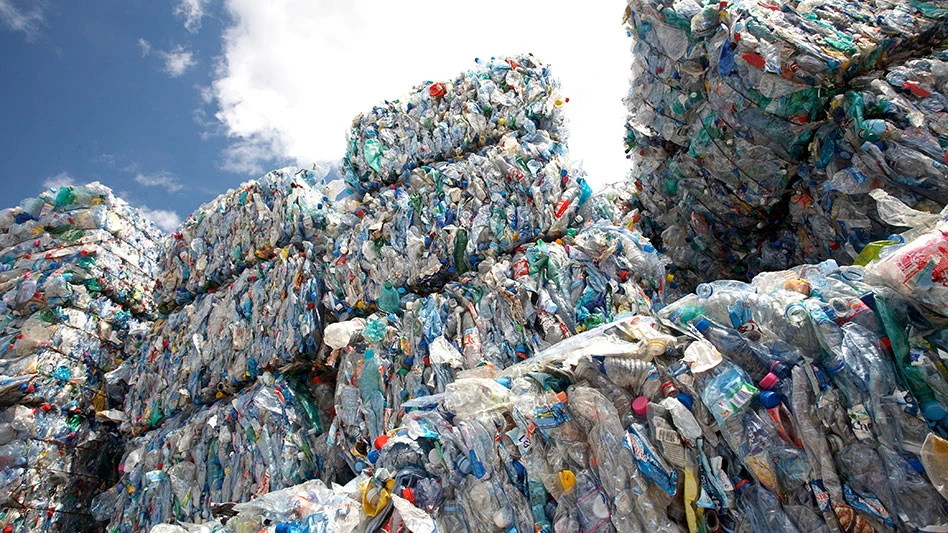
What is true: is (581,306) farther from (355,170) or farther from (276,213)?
(276,213)

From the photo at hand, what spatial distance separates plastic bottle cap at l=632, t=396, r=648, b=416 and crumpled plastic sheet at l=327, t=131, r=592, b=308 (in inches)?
88.6

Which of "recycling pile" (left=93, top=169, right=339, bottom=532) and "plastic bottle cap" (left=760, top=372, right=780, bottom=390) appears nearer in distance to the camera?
"plastic bottle cap" (left=760, top=372, right=780, bottom=390)

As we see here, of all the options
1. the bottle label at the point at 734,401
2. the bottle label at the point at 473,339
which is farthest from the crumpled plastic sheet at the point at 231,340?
the bottle label at the point at 734,401

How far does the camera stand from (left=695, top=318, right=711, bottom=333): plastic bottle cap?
5.97 ft

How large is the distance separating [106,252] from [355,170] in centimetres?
350

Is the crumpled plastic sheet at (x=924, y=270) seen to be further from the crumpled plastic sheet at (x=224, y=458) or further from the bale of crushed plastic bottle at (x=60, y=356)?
the bale of crushed plastic bottle at (x=60, y=356)

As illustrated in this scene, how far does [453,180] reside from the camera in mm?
4383

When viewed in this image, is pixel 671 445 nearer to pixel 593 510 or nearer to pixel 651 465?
pixel 651 465

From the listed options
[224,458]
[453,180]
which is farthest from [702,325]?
[224,458]

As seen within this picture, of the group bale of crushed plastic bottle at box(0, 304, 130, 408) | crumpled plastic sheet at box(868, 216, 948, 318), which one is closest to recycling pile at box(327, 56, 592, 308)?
crumpled plastic sheet at box(868, 216, 948, 318)

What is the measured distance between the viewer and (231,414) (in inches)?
169

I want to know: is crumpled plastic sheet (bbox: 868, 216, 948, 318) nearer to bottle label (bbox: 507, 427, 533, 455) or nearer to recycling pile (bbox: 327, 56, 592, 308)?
bottle label (bbox: 507, 427, 533, 455)

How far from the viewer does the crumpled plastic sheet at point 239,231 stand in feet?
16.9

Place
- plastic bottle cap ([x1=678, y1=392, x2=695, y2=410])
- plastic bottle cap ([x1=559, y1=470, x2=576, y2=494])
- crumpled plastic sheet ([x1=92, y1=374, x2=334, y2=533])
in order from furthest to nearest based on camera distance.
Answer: crumpled plastic sheet ([x1=92, y1=374, x2=334, y2=533])
plastic bottle cap ([x1=559, y1=470, x2=576, y2=494])
plastic bottle cap ([x1=678, y1=392, x2=695, y2=410])
